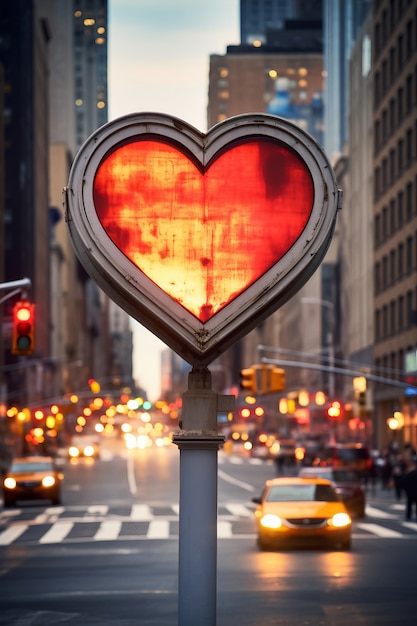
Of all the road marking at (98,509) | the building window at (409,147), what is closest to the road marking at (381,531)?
the road marking at (98,509)

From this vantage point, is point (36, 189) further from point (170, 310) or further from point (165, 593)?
point (170, 310)

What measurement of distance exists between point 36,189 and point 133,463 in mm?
66962

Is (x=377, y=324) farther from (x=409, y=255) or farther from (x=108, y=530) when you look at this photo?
(x=108, y=530)

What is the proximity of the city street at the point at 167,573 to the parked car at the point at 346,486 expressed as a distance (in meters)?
0.75

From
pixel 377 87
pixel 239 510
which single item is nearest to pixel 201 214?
pixel 239 510

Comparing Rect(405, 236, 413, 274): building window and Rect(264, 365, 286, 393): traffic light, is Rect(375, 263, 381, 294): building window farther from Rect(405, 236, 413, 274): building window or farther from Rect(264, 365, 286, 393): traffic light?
Rect(264, 365, 286, 393): traffic light

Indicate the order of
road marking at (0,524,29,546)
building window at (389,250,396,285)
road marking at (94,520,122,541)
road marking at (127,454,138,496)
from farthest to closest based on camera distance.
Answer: building window at (389,250,396,285) < road marking at (127,454,138,496) < road marking at (94,520,122,541) < road marking at (0,524,29,546)

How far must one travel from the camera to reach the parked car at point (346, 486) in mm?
42062

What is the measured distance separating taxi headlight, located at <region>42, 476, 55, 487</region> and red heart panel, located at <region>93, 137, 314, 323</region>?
1711 inches

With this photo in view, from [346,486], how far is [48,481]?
535 inches

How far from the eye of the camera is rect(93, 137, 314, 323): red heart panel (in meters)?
8.71

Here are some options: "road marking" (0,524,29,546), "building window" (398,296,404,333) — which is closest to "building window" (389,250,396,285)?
"building window" (398,296,404,333)

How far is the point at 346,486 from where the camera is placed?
42.4 metres

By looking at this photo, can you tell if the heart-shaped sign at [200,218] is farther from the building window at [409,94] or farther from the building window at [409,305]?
the building window at [409,94]
